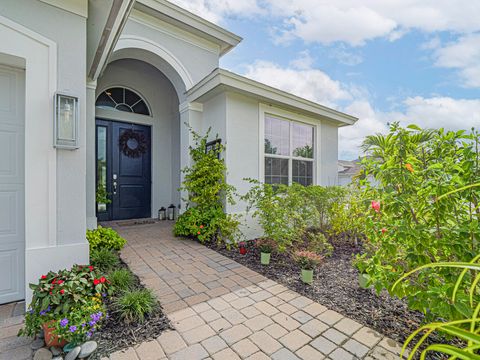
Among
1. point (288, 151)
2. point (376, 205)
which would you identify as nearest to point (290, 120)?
point (288, 151)

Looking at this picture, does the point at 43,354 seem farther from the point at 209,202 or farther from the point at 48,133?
the point at 209,202

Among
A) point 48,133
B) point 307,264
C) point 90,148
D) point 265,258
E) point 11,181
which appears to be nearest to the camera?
point 48,133

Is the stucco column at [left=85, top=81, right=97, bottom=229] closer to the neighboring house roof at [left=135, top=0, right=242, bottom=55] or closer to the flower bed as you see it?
the neighboring house roof at [left=135, top=0, right=242, bottom=55]

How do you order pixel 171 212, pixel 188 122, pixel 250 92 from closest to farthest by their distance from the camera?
pixel 250 92 → pixel 188 122 → pixel 171 212

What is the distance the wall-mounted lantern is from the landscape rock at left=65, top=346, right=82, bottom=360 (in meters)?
1.71

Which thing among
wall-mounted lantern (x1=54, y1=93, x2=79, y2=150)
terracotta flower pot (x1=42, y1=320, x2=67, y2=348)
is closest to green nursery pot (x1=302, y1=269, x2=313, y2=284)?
terracotta flower pot (x1=42, y1=320, x2=67, y2=348)

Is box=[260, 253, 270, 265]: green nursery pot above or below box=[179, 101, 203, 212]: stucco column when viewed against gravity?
below

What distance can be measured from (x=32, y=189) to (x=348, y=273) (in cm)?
380

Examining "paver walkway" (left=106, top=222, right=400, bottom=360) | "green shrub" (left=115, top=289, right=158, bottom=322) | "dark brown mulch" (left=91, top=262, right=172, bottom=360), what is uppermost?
"green shrub" (left=115, top=289, right=158, bottom=322)

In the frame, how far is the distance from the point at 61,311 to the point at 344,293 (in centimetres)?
272

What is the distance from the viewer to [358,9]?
4207 millimetres

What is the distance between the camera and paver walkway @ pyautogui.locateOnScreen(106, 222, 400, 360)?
1724 millimetres

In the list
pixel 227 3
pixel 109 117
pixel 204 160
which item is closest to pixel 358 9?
pixel 227 3

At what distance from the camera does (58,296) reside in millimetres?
1765
